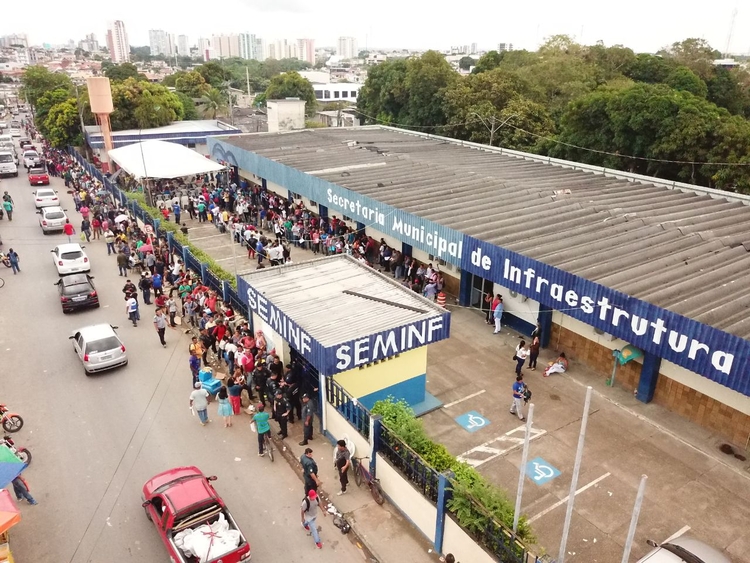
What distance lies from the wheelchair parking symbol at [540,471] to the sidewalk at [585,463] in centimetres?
9

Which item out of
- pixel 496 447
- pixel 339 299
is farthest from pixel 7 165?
pixel 496 447

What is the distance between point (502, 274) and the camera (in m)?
15.9

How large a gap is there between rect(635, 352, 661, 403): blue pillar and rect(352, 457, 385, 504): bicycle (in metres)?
7.42

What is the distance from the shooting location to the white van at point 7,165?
4578 centimetres

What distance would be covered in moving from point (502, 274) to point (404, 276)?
21.8ft

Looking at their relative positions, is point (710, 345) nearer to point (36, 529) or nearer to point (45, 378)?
point (36, 529)

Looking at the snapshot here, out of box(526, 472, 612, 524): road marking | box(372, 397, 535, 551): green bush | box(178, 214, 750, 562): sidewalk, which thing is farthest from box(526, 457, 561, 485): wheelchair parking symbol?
box(372, 397, 535, 551): green bush

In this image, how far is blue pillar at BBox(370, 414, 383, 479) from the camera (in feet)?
34.6

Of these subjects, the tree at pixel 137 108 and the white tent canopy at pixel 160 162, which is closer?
the white tent canopy at pixel 160 162

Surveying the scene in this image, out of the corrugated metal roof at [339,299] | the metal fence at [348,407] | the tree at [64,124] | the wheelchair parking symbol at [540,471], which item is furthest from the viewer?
the tree at [64,124]

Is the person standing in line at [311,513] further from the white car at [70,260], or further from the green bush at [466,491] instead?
the white car at [70,260]

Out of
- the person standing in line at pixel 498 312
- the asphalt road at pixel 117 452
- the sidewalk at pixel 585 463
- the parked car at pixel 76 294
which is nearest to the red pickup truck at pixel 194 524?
the asphalt road at pixel 117 452

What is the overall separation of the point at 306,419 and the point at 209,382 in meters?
3.55

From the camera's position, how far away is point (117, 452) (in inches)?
494
